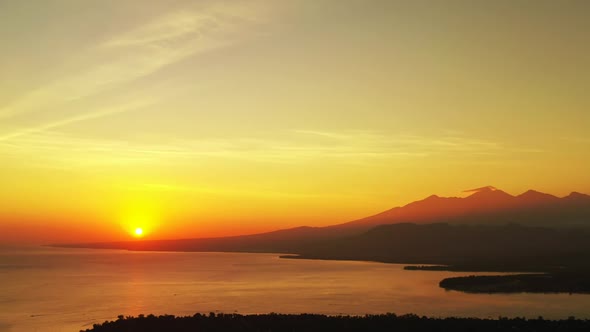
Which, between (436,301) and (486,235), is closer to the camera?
(436,301)

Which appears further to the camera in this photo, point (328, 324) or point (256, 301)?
point (256, 301)

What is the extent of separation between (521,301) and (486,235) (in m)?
146

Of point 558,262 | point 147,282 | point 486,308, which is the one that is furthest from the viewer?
point 558,262

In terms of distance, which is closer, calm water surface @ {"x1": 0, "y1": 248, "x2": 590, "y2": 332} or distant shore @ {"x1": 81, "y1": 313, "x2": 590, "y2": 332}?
distant shore @ {"x1": 81, "y1": 313, "x2": 590, "y2": 332}

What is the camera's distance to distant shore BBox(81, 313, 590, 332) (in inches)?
1435

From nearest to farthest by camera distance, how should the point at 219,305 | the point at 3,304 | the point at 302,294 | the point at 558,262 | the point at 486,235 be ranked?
1. the point at 219,305
2. the point at 3,304
3. the point at 302,294
4. the point at 558,262
5. the point at 486,235

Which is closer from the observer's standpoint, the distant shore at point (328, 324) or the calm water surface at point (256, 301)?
the distant shore at point (328, 324)

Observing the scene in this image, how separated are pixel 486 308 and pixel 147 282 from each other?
54.0 m

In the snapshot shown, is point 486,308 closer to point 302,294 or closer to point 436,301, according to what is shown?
point 436,301

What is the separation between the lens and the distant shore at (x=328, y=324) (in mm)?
36438

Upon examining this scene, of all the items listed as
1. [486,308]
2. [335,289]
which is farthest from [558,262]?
[486,308]

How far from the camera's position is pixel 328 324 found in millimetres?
38344

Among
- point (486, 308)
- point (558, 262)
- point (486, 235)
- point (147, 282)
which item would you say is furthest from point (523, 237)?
point (486, 308)

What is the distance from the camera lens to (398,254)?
180 metres
